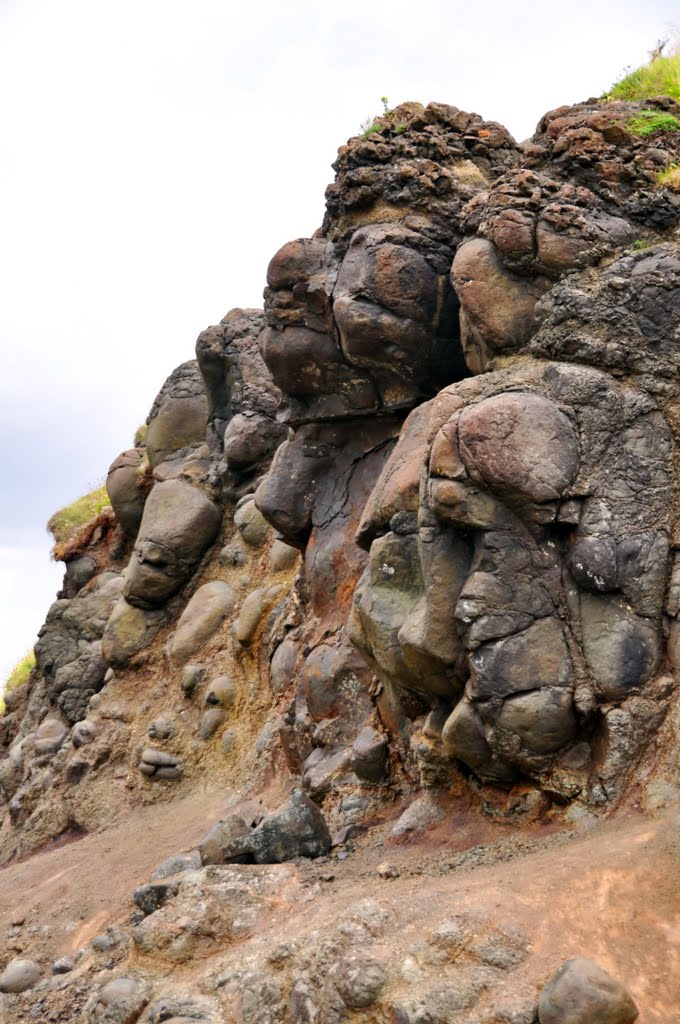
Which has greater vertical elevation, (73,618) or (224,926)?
(73,618)

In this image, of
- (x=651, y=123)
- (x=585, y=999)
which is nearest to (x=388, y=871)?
(x=585, y=999)

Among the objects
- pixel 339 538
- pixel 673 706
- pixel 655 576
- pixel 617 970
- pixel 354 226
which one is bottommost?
pixel 617 970

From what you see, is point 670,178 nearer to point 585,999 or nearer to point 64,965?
point 585,999

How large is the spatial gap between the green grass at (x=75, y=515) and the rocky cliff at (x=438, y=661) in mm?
8380

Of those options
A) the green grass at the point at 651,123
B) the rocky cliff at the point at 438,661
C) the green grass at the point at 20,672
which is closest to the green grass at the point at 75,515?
the green grass at the point at 20,672

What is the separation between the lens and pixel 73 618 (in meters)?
17.8

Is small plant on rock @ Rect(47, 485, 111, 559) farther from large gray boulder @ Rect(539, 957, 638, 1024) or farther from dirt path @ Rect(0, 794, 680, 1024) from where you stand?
large gray boulder @ Rect(539, 957, 638, 1024)

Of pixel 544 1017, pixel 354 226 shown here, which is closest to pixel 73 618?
pixel 354 226

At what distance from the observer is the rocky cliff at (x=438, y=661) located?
591cm

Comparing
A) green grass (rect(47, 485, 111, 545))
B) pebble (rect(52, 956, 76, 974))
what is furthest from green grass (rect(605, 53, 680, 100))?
green grass (rect(47, 485, 111, 545))

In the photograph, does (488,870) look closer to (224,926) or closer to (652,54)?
(224,926)

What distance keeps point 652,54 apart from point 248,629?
10.2 meters

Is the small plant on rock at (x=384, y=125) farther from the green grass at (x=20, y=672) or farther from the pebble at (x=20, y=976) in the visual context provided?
the green grass at (x=20, y=672)

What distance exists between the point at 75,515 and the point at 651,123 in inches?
632
